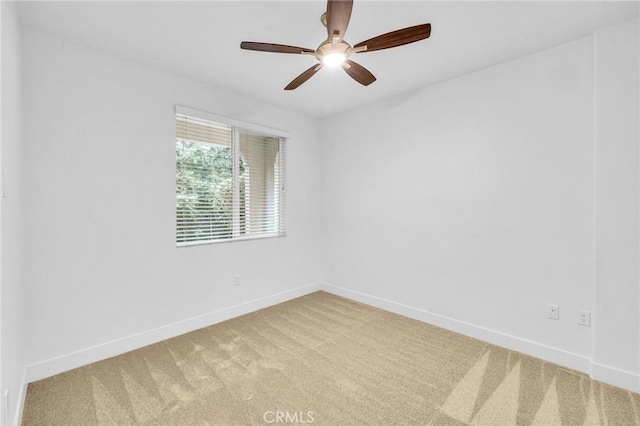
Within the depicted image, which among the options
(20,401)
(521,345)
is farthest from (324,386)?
(20,401)

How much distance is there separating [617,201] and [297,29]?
8.44 ft

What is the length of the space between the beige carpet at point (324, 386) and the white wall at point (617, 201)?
1.12 feet

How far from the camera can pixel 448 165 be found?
302 centimetres

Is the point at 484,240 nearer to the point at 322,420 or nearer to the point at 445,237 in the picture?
the point at 445,237

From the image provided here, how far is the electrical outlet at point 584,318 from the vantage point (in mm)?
2264

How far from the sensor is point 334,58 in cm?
191

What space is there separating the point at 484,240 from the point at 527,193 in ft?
1.79

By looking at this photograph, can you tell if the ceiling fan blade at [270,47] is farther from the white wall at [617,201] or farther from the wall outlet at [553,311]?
the wall outlet at [553,311]

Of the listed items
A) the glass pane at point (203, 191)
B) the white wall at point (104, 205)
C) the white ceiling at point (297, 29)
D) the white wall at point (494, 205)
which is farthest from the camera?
the glass pane at point (203, 191)

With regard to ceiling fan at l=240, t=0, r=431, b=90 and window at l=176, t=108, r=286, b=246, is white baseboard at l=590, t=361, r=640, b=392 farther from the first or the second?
window at l=176, t=108, r=286, b=246

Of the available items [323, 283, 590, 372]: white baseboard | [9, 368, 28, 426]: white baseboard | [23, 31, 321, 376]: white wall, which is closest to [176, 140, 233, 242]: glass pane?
[23, 31, 321, 376]: white wall

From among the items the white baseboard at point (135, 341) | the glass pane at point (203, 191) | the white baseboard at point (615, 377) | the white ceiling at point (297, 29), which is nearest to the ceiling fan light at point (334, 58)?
the white ceiling at point (297, 29)

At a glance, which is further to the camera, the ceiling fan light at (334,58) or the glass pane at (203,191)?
the glass pane at (203,191)

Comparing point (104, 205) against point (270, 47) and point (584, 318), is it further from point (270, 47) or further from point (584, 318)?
point (584, 318)
